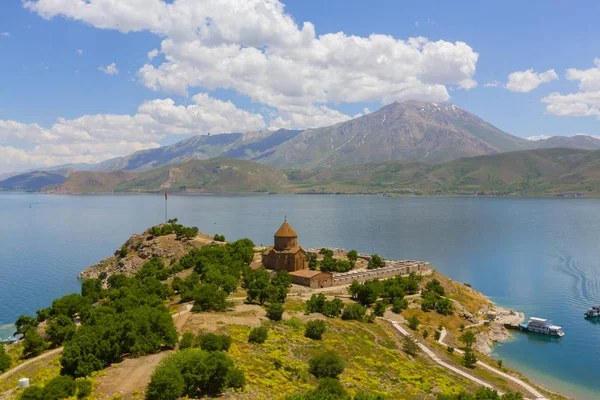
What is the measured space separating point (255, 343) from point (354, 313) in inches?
867

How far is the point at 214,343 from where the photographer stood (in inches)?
1451

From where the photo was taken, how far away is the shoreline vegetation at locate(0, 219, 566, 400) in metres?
31.6

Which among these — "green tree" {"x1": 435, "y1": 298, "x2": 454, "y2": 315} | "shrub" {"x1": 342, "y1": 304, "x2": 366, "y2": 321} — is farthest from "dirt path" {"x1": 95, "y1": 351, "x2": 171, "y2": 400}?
"green tree" {"x1": 435, "y1": 298, "x2": 454, "y2": 315}

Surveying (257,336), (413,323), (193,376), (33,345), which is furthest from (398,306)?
(33,345)

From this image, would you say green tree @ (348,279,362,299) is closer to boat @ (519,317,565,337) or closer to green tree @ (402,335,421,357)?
green tree @ (402,335,421,357)

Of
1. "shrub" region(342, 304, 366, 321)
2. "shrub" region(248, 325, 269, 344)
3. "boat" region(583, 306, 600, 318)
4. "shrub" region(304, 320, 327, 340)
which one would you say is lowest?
"boat" region(583, 306, 600, 318)

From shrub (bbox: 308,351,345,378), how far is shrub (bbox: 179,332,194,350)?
436 inches

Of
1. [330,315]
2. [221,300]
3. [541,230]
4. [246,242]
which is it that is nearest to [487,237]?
[541,230]

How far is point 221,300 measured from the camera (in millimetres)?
52375

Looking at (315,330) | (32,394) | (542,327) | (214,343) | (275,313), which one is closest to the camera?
(32,394)

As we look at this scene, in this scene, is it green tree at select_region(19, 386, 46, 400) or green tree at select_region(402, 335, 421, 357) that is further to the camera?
green tree at select_region(402, 335, 421, 357)

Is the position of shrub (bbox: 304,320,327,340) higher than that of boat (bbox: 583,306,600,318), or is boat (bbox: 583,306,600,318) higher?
shrub (bbox: 304,320,327,340)

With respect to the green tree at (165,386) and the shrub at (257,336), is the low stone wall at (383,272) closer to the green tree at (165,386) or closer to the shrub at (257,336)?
the shrub at (257,336)

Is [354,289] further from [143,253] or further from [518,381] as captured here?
[143,253]
